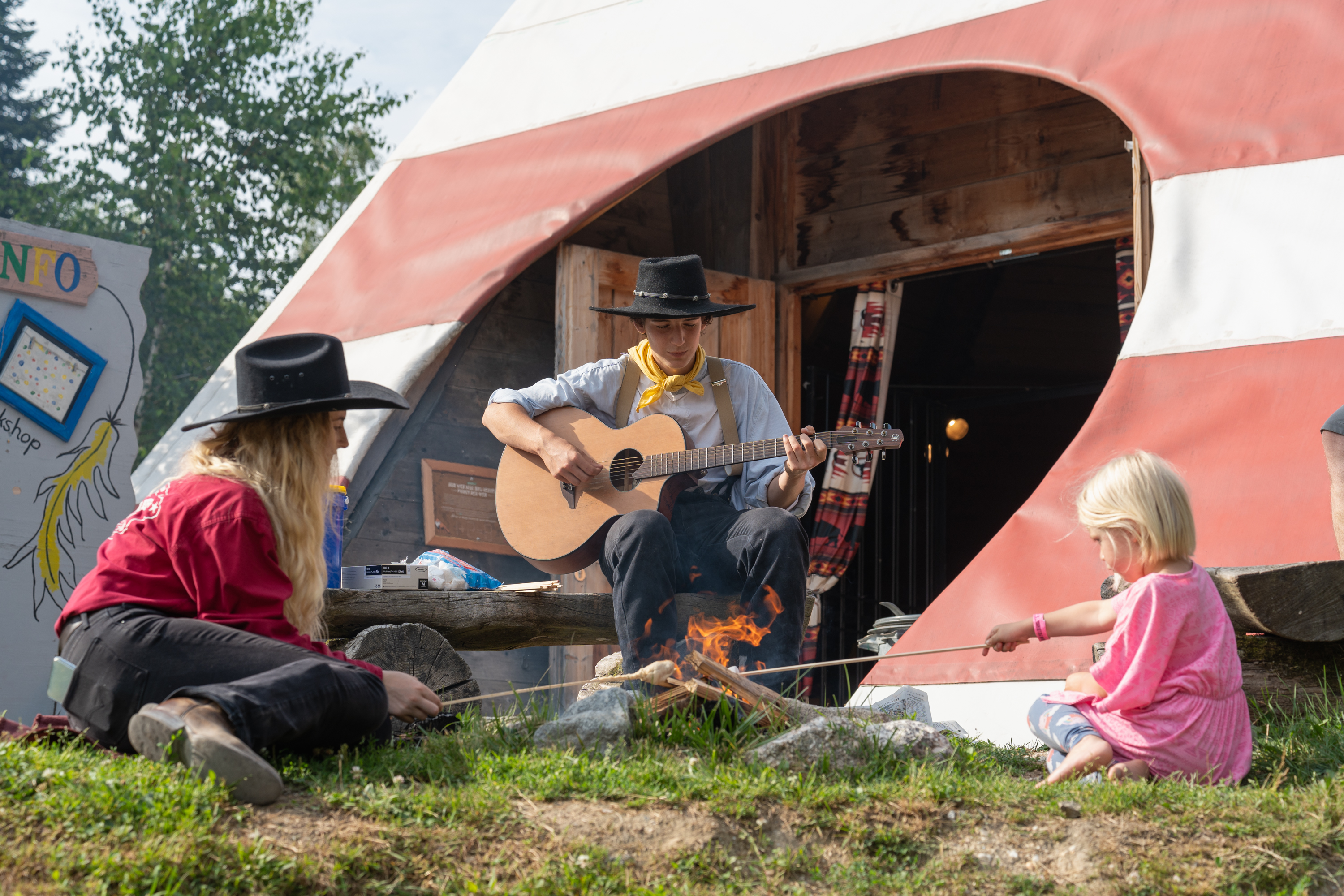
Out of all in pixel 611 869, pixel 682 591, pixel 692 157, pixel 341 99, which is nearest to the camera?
pixel 611 869

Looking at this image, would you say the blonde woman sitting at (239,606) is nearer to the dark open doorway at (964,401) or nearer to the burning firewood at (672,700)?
the burning firewood at (672,700)

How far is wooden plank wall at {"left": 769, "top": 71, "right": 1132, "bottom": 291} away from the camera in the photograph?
6.01 meters

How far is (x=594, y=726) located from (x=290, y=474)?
83 cm

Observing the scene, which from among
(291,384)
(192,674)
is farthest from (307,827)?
(291,384)

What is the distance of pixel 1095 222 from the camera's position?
5871 millimetres

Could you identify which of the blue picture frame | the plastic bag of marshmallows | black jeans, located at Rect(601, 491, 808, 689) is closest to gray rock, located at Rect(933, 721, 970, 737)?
black jeans, located at Rect(601, 491, 808, 689)

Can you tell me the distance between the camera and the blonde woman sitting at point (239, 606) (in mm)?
Answer: 2352

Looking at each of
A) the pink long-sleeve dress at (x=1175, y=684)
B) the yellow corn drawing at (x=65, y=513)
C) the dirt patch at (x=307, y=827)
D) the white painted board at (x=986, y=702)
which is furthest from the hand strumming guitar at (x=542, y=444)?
the yellow corn drawing at (x=65, y=513)

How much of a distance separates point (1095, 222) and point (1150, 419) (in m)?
2.09

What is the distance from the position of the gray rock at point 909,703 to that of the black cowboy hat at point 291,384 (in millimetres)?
1770

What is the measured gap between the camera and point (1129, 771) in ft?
8.57

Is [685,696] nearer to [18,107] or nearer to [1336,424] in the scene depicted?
[1336,424]

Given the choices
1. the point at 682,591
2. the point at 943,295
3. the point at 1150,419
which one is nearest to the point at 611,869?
the point at 682,591

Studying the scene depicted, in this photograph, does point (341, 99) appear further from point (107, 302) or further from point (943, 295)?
point (107, 302)
